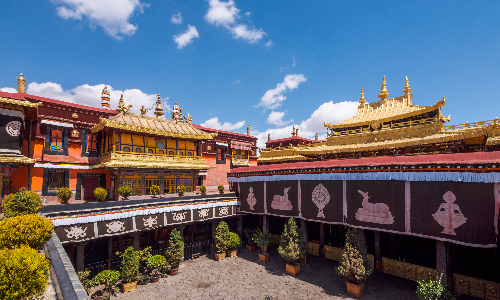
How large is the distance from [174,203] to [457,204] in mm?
16818

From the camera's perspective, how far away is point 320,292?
13.6 metres

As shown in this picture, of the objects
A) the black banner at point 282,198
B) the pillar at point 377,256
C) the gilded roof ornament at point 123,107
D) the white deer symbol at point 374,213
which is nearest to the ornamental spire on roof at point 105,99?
the gilded roof ornament at point 123,107

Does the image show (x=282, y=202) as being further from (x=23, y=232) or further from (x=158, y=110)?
(x=158, y=110)

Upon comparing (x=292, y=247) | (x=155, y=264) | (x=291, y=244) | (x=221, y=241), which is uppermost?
(x=291, y=244)

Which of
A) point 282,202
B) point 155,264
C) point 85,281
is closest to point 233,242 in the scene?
point 282,202

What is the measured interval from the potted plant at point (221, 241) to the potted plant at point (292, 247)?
490 centimetres

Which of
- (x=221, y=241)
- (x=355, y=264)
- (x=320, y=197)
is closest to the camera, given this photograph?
(x=355, y=264)

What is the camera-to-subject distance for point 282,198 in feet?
58.5

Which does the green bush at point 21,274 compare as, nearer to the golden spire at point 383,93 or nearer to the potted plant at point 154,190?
the potted plant at point 154,190

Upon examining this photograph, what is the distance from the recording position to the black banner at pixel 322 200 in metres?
14.6

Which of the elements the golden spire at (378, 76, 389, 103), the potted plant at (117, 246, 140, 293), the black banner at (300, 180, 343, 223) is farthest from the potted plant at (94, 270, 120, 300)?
the golden spire at (378, 76, 389, 103)

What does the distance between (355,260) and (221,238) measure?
33.2ft

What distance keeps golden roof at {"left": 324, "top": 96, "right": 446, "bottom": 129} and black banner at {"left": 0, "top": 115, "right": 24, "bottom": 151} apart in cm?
2645

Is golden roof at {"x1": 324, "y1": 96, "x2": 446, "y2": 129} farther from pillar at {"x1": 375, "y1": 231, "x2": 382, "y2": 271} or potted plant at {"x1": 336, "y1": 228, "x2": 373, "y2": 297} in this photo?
potted plant at {"x1": 336, "y1": 228, "x2": 373, "y2": 297}
